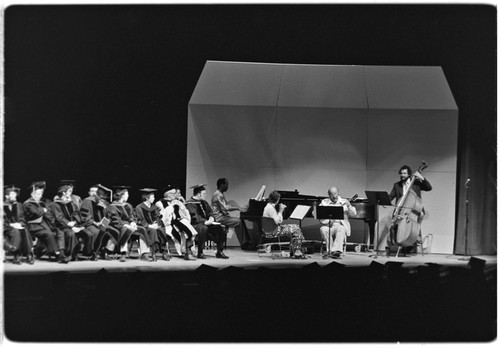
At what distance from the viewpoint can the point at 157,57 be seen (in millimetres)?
7199

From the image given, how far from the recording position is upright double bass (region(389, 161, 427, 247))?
25.1 ft

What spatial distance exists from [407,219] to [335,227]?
85cm

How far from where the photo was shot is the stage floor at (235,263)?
6961mm

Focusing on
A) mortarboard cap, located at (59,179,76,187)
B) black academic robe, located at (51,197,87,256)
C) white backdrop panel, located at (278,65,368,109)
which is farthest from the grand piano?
mortarboard cap, located at (59,179,76,187)

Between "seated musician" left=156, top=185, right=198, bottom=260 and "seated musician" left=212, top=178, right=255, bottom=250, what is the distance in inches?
13.3

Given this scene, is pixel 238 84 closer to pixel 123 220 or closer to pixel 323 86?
pixel 323 86

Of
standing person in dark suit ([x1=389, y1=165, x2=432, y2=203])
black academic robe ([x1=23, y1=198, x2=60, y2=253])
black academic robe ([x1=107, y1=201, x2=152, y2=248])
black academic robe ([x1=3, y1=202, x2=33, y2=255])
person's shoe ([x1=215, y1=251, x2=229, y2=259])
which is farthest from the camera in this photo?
standing person in dark suit ([x1=389, y1=165, x2=432, y2=203])

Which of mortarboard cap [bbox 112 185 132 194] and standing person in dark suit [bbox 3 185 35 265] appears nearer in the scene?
standing person in dark suit [bbox 3 185 35 265]

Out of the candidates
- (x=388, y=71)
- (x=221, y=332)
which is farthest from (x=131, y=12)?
(x=221, y=332)

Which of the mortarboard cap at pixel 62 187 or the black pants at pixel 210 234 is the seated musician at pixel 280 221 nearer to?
the black pants at pixel 210 234

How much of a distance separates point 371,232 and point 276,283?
59.0 inches

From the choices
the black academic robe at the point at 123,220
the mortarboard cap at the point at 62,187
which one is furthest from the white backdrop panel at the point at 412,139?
the mortarboard cap at the point at 62,187

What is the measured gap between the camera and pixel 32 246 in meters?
7.08

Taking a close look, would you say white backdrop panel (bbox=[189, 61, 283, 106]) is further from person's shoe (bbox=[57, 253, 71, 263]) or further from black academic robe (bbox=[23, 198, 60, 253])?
person's shoe (bbox=[57, 253, 71, 263])
